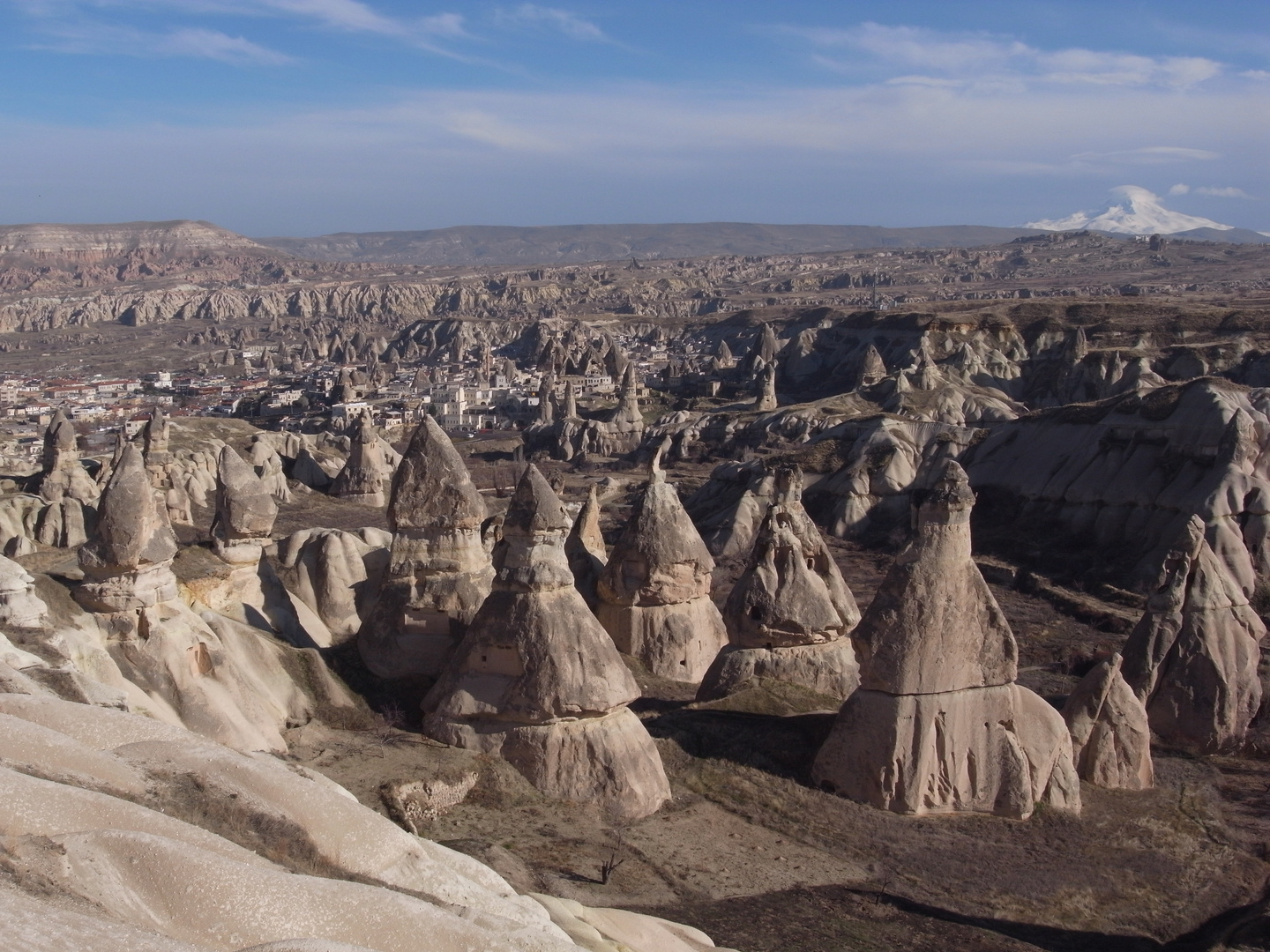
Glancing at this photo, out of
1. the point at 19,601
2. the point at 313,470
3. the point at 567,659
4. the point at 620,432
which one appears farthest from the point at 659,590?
the point at 620,432

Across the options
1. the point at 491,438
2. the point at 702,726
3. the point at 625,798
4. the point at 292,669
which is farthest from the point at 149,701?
the point at 491,438

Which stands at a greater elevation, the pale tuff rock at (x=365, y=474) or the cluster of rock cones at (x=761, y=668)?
the cluster of rock cones at (x=761, y=668)

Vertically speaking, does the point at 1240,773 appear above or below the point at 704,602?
below

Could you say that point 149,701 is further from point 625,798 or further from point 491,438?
point 491,438

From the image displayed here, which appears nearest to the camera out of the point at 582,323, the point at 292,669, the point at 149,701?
the point at 149,701

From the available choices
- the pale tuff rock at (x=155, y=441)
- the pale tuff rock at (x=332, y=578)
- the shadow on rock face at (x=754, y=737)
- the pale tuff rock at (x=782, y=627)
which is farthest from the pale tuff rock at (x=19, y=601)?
the pale tuff rock at (x=155, y=441)

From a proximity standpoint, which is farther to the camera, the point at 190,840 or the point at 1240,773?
the point at 1240,773

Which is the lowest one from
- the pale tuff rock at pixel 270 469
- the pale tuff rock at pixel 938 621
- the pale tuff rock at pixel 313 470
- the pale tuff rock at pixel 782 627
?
the pale tuff rock at pixel 313 470

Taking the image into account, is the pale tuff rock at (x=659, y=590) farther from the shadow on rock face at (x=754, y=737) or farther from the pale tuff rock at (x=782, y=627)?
the shadow on rock face at (x=754, y=737)
